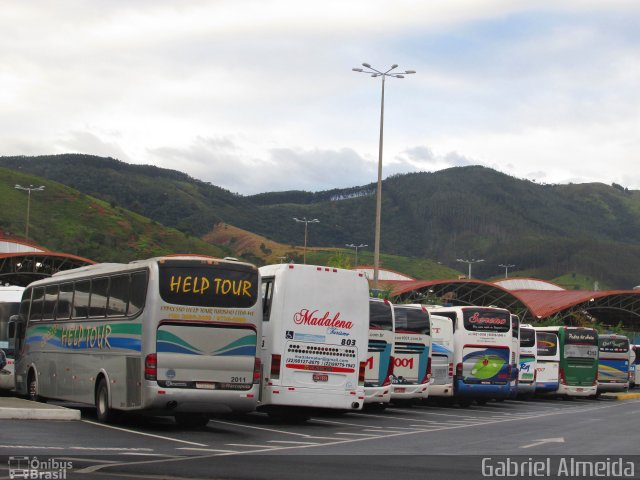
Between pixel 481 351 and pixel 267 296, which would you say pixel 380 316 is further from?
pixel 481 351

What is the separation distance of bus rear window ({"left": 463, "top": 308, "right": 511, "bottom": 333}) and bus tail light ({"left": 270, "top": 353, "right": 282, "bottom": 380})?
13.9 m

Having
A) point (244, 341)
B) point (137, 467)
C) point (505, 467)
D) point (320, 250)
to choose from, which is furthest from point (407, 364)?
point (320, 250)

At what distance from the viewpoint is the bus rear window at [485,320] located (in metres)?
35.2

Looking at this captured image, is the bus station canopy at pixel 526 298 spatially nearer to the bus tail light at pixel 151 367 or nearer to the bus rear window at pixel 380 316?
the bus rear window at pixel 380 316

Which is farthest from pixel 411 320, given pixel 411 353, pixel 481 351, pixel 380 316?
pixel 481 351

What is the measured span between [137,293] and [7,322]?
40.8 ft

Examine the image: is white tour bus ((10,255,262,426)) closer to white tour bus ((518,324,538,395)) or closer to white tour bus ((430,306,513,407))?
white tour bus ((430,306,513,407))

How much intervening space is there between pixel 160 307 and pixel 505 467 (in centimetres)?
727

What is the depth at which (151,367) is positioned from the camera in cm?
1927

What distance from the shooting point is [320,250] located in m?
167

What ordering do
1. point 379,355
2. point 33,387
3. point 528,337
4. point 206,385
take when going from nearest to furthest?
point 206,385 → point 33,387 → point 379,355 → point 528,337

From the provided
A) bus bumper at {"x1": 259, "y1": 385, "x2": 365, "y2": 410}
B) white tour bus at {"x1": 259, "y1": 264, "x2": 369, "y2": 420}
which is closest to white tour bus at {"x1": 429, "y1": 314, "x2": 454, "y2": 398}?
white tour bus at {"x1": 259, "y1": 264, "x2": 369, "y2": 420}

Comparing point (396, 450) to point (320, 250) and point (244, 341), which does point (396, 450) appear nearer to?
point (244, 341)

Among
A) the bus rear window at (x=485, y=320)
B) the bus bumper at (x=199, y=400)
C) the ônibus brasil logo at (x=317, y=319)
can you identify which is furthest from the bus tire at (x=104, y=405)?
the bus rear window at (x=485, y=320)
